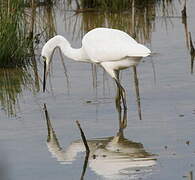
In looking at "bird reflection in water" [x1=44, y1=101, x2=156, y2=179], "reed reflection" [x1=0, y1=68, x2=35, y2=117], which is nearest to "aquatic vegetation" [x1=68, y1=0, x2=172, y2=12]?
"reed reflection" [x1=0, y1=68, x2=35, y2=117]

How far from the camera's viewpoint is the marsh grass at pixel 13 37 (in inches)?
474

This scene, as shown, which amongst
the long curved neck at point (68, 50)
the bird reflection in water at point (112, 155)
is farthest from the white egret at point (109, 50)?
the bird reflection in water at point (112, 155)

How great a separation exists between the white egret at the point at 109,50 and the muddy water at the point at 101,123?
465 millimetres

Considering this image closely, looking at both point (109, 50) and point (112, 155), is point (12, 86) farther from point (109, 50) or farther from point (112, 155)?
point (112, 155)

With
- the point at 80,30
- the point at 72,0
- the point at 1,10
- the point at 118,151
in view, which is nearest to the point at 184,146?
the point at 118,151

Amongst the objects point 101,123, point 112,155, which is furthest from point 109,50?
point 112,155

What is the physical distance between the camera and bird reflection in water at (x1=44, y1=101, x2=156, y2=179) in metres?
7.57

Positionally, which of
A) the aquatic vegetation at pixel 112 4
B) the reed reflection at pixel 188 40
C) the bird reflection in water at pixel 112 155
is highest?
the aquatic vegetation at pixel 112 4

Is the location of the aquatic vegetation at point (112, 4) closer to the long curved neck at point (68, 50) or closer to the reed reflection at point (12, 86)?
the reed reflection at point (12, 86)

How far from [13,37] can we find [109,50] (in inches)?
94.6

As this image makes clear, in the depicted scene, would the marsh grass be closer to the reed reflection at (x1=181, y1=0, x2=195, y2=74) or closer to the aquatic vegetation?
the reed reflection at (x1=181, y1=0, x2=195, y2=74)

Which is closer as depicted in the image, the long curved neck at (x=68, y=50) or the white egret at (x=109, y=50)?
the white egret at (x=109, y=50)

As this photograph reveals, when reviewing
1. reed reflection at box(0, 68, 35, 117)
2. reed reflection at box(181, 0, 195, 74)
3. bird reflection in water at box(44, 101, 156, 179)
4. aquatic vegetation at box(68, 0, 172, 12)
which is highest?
aquatic vegetation at box(68, 0, 172, 12)

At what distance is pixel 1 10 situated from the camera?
12.3 m
